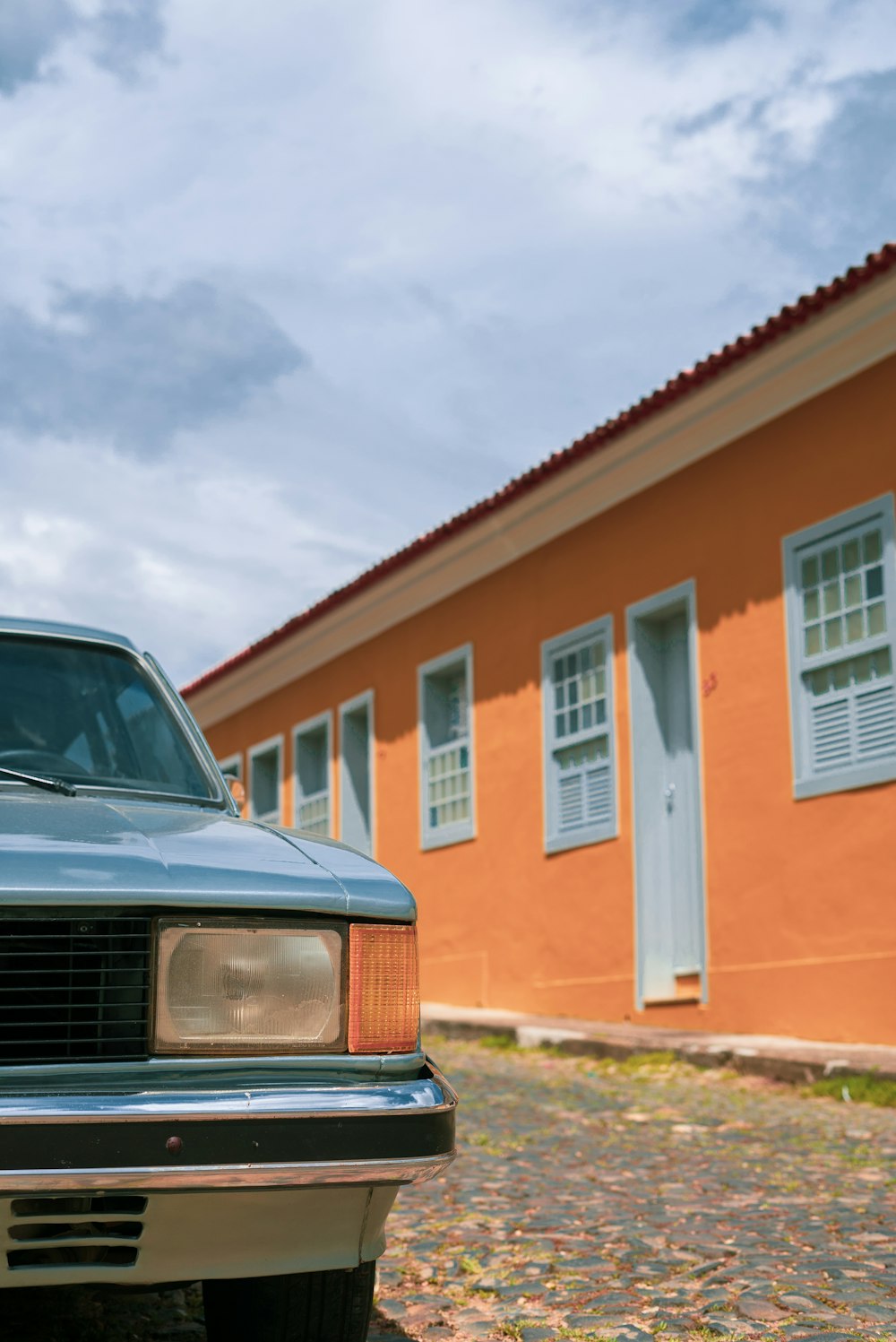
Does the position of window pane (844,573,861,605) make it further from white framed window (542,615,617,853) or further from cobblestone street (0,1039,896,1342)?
cobblestone street (0,1039,896,1342)

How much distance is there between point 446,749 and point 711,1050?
5.34 m

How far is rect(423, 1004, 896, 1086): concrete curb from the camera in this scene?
764 cm

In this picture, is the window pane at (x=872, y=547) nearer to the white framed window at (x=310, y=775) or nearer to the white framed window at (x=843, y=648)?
the white framed window at (x=843, y=648)

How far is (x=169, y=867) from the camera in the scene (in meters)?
2.67

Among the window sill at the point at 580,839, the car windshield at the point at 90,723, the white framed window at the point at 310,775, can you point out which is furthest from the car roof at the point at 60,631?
the white framed window at the point at 310,775

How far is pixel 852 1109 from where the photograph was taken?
707cm

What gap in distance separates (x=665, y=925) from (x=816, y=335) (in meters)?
4.04

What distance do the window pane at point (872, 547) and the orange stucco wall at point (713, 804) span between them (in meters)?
0.23

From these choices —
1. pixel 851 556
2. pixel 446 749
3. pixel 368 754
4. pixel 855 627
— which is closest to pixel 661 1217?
pixel 855 627

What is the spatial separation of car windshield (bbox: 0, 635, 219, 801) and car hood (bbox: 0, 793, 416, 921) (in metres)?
0.63

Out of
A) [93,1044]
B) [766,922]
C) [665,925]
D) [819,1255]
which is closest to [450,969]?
[665,925]

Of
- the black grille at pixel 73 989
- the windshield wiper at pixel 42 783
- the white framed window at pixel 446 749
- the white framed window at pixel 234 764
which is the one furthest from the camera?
the white framed window at pixel 234 764

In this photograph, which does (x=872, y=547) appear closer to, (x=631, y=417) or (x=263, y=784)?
(x=631, y=417)

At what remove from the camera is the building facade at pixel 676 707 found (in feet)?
28.2
